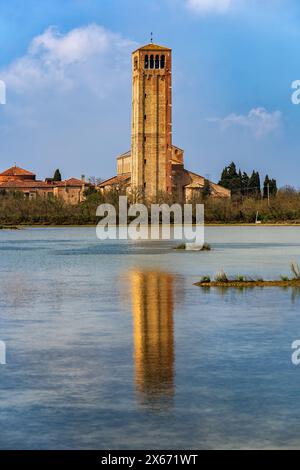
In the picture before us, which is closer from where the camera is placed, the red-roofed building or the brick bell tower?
the brick bell tower

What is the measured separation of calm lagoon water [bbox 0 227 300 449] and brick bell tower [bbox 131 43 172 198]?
67059 mm

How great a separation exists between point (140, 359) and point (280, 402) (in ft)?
6.59

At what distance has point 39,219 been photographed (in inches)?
2795

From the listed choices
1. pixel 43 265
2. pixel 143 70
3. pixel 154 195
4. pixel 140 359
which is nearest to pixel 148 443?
pixel 140 359

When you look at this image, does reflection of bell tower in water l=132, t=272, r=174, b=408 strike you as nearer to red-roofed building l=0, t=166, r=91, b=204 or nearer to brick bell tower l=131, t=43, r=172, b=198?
brick bell tower l=131, t=43, r=172, b=198

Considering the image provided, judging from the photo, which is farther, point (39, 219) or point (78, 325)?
point (39, 219)

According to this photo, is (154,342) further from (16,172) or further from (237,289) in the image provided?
(16,172)

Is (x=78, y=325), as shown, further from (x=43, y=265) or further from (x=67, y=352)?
(x=43, y=265)

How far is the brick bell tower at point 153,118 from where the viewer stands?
273 ft

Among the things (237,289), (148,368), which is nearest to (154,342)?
(148,368)

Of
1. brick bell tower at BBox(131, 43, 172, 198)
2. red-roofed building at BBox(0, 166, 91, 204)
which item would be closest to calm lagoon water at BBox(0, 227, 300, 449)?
brick bell tower at BBox(131, 43, 172, 198)

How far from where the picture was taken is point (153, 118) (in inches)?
3278

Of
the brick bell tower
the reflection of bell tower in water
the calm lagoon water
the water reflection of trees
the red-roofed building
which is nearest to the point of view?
the calm lagoon water

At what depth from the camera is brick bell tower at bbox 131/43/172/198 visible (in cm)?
8319
